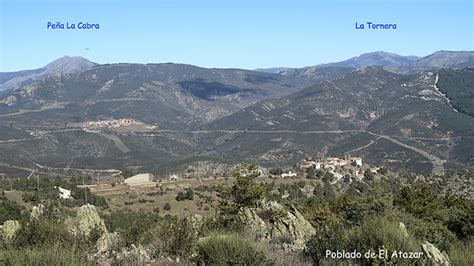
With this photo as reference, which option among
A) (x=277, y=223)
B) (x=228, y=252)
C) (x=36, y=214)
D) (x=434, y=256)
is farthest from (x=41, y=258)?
(x=277, y=223)

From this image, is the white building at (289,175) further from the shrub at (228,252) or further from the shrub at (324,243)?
the shrub at (228,252)

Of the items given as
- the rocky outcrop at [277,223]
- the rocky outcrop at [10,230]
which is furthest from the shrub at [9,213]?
the rocky outcrop at [277,223]

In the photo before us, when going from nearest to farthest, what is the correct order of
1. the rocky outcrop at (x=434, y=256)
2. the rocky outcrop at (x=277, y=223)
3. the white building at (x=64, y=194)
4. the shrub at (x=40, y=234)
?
the rocky outcrop at (x=434, y=256), the shrub at (x=40, y=234), the rocky outcrop at (x=277, y=223), the white building at (x=64, y=194)

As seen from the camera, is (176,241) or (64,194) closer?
(176,241)

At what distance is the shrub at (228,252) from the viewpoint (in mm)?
8742

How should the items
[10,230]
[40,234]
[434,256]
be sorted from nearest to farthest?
[434,256] → [40,234] → [10,230]

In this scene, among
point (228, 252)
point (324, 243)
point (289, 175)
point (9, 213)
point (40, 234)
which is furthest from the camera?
point (289, 175)

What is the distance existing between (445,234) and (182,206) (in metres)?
42.1

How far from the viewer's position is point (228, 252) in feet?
30.3

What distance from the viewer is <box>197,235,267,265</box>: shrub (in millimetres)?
8742

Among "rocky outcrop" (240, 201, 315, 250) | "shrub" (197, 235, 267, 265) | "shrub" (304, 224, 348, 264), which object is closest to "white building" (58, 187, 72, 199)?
"rocky outcrop" (240, 201, 315, 250)

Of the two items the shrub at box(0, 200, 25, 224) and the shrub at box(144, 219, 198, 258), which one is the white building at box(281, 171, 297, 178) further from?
the shrub at box(144, 219, 198, 258)

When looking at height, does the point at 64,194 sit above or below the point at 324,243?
below

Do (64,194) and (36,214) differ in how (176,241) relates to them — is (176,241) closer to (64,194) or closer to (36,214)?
(36,214)
